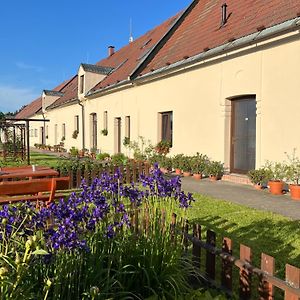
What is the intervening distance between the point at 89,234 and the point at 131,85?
15.5 m

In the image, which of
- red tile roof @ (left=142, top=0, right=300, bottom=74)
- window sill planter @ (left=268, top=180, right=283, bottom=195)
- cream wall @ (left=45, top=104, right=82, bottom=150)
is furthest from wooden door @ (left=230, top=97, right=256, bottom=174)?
cream wall @ (left=45, top=104, right=82, bottom=150)

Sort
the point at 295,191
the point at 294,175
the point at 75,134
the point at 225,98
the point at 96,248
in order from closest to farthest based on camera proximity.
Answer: the point at 96,248 → the point at 295,191 → the point at 294,175 → the point at 225,98 → the point at 75,134

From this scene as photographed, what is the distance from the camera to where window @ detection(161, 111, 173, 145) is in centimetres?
1497

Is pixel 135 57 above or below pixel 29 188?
A: above

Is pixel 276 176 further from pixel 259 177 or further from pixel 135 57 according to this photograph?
pixel 135 57

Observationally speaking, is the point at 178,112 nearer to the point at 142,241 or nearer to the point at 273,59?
the point at 273,59

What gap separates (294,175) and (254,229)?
3521mm

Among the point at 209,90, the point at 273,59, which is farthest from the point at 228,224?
the point at 209,90

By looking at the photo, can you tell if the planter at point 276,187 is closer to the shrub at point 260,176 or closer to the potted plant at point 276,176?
the potted plant at point 276,176

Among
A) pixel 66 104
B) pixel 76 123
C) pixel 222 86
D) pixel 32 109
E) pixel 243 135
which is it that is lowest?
pixel 243 135

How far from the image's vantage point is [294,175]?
27.4 ft

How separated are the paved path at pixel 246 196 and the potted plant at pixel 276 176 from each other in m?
0.21

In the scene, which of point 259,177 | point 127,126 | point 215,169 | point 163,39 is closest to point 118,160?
point 215,169

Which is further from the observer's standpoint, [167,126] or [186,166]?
[167,126]
